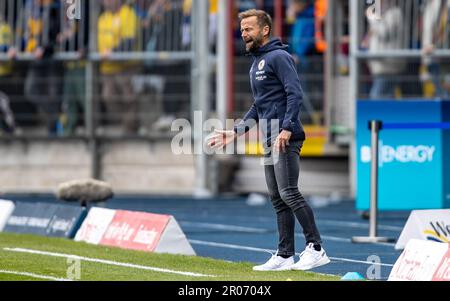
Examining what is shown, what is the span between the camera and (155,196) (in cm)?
2386

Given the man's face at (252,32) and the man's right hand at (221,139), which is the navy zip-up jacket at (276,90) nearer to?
the man's face at (252,32)

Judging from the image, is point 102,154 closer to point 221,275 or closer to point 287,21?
point 287,21

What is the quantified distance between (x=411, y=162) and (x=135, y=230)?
5.50 meters

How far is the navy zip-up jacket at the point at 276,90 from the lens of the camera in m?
11.4

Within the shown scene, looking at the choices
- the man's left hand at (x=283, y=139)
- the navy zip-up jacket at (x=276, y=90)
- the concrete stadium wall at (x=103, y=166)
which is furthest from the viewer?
the concrete stadium wall at (x=103, y=166)

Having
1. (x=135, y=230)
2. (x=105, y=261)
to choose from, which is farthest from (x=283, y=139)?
(x=135, y=230)

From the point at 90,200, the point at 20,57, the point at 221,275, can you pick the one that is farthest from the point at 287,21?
the point at 221,275

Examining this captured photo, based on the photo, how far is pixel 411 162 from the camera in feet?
59.7

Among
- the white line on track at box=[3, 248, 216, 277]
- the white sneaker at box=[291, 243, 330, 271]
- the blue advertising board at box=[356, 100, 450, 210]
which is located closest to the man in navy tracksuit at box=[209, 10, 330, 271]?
the white sneaker at box=[291, 243, 330, 271]

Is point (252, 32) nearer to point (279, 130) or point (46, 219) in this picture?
point (279, 130)

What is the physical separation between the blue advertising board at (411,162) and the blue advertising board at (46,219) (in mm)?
4412

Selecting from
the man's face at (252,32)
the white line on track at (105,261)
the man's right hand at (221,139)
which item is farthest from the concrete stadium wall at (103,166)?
the man's face at (252,32)

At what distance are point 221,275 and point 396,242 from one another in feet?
12.7
